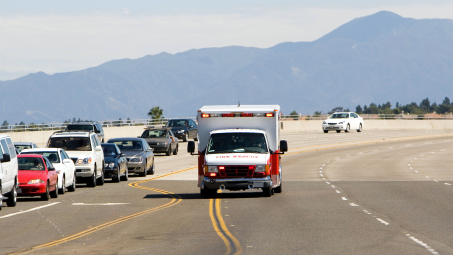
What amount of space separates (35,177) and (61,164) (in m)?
2.55

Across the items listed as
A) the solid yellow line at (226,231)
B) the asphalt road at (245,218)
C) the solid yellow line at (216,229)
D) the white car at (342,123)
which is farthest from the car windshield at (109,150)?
the white car at (342,123)

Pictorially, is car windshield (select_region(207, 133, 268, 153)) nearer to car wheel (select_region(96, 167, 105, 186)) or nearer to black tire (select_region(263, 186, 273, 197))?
black tire (select_region(263, 186, 273, 197))

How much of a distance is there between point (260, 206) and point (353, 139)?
4420cm

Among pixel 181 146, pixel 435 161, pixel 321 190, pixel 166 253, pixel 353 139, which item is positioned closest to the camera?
pixel 166 253

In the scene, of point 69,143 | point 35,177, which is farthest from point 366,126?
point 35,177

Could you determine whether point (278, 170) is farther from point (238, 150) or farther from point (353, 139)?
point (353, 139)

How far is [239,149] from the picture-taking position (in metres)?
20.1

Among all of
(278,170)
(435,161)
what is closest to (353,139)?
(435,161)

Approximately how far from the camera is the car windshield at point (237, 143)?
65.8 feet

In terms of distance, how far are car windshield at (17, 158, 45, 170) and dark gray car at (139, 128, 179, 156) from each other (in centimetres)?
2226

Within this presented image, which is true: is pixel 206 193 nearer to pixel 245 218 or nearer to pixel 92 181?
pixel 245 218

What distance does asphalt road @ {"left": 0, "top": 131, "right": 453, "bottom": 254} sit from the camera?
36.5 ft

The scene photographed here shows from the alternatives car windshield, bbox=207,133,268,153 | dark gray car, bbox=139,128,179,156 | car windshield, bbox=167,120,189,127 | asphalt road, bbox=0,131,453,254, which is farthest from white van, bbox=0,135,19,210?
car windshield, bbox=167,120,189,127

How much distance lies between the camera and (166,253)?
34.2 feet
